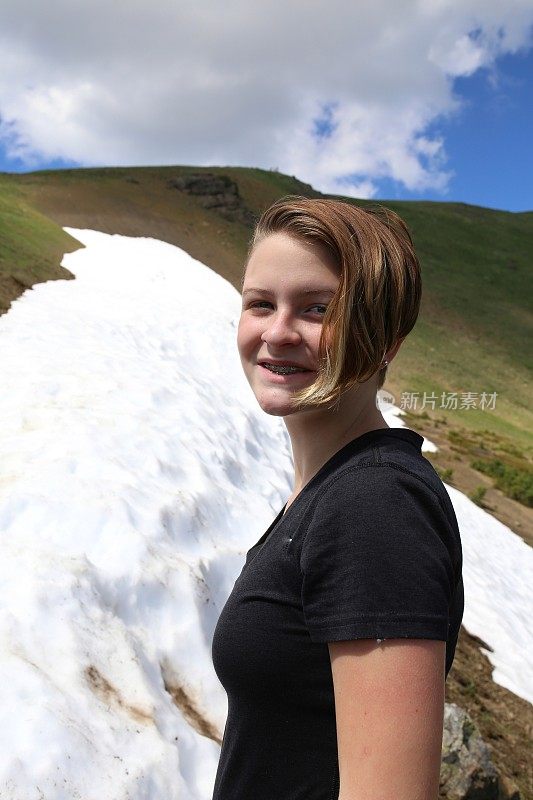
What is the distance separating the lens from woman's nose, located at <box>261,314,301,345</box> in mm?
1724

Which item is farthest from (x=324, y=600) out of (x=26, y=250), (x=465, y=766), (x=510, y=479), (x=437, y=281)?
(x=437, y=281)

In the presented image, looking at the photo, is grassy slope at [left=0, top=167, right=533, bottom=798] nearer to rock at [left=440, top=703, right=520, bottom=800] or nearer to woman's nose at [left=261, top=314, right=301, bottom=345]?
rock at [left=440, top=703, right=520, bottom=800]

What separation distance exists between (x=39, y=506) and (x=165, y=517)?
3.25ft

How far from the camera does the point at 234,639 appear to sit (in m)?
1.58

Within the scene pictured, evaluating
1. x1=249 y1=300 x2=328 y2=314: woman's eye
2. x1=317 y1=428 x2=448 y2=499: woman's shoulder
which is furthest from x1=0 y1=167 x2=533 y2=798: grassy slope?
x1=249 y1=300 x2=328 y2=314: woman's eye

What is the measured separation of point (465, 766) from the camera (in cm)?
478

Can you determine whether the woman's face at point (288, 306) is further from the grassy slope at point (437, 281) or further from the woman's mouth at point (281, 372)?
the grassy slope at point (437, 281)

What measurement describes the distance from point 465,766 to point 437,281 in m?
57.7

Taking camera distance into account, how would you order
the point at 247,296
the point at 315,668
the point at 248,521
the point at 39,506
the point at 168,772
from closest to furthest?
the point at 315,668
the point at 247,296
the point at 168,772
the point at 39,506
the point at 248,521

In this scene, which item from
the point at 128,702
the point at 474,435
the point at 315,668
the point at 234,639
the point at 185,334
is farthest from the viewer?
the point at 474,435

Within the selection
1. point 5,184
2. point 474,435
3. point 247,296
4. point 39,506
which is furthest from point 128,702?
point 5,184

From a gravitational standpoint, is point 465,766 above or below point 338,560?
below

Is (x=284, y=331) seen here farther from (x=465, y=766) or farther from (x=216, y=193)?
(x=216, y=193)

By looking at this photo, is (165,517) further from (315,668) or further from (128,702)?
(315,668)
